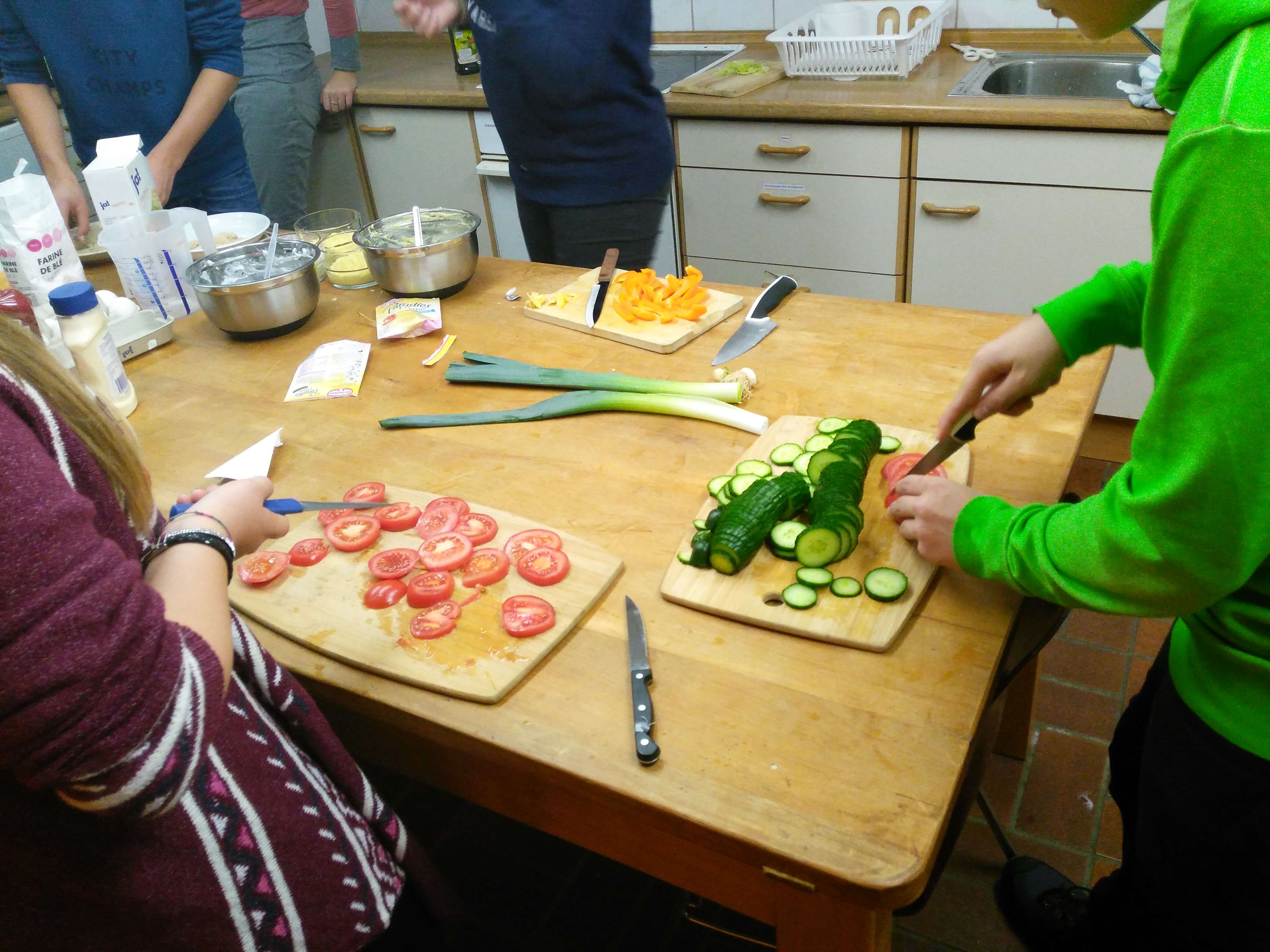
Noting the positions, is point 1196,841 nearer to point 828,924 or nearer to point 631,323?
point 828,924

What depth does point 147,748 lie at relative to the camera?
654 mm

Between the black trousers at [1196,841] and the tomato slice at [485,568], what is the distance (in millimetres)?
733

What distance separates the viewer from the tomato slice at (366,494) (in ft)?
4.17

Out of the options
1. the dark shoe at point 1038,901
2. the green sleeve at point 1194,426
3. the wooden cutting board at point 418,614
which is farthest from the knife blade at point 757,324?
the dark shoe at point 1038,901

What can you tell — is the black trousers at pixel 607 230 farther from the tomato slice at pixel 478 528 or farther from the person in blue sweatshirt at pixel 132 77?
the tomato slice at pixel 478 528

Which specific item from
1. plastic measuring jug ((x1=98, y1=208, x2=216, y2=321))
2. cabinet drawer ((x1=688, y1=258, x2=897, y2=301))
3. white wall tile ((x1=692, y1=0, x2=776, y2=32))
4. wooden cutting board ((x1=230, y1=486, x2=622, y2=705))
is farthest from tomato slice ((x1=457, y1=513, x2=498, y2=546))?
white wall tile ((x1=692, y1=0, x2=776, y2=32))

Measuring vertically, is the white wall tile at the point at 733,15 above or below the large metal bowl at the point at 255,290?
above

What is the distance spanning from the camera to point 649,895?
180 centimetres

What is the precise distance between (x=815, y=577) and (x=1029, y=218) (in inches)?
83.8

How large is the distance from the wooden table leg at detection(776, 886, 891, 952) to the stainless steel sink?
2.83m

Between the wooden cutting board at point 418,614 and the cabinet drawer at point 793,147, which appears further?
the cabinet drawer at point 793,147

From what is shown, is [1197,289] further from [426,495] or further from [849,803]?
[426,495]

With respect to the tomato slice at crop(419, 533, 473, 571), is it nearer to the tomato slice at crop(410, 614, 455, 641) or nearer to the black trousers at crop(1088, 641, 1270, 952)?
the tomato slice at crop(410, 614, 455, 641)

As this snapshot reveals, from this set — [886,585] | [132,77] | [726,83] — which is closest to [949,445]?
[886,585]
